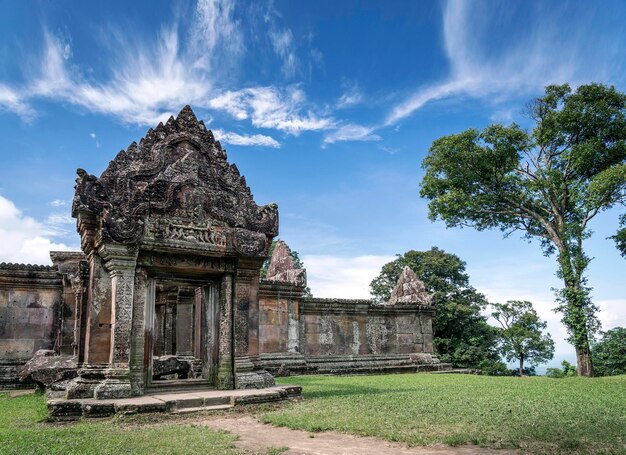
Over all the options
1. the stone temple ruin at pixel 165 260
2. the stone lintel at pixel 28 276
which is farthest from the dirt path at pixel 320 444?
the stone lintel at pixel 28 276

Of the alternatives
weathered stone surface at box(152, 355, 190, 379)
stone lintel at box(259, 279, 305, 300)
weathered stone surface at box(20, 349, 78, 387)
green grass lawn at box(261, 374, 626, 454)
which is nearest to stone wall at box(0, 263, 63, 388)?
weathered stone surface at box(20, 349, 78, 387)

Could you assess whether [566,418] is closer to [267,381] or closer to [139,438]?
[267,381]

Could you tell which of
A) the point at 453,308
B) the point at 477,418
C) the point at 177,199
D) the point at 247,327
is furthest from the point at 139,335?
the point at 453,308

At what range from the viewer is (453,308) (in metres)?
29.7

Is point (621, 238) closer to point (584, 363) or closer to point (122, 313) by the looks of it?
point (584, 363)

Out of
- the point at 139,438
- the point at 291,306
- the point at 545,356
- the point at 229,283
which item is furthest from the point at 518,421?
the point at 545,356

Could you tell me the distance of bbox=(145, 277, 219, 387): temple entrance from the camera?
29.5ft

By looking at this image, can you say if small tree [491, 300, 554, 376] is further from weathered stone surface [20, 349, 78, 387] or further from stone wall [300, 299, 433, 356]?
weathered stone surface [20, 349, 78, 387]

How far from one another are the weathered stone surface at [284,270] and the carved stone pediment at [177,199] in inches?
284

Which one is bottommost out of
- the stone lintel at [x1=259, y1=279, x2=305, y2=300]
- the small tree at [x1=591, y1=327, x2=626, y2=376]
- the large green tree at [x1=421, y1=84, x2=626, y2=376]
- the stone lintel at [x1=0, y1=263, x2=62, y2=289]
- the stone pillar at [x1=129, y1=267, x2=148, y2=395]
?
the small tree at [x1=591, y1=327, x2=626, y2=376]

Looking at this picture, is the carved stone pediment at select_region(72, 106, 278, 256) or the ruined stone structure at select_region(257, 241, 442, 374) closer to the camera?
the carved stone pediment at select_region(72, 106, 278, 256)

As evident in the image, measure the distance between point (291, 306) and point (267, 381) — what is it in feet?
24.3

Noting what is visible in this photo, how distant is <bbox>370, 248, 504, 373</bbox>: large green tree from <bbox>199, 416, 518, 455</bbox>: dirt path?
23964 mm

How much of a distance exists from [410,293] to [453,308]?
10.7 metres
